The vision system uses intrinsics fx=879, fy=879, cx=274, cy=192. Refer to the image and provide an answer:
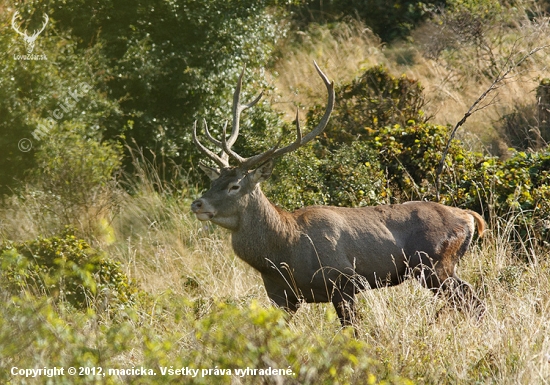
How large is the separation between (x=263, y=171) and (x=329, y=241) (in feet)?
2.82

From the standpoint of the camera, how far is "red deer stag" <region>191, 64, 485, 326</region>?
300 inches

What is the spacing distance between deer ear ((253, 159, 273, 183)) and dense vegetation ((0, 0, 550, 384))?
1.09 meters

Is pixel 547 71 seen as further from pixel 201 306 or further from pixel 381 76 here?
pixel 201 306

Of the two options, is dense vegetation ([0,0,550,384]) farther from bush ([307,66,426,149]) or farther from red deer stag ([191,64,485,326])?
red deer stag ([191,64,485,326])

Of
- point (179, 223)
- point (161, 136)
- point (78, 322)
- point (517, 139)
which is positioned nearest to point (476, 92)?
point (517, 139)

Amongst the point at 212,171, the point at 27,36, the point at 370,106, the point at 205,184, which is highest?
the point at 27,36

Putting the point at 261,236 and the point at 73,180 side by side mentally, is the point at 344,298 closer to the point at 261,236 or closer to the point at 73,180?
the point at 261,236

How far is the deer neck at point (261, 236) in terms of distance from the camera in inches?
303

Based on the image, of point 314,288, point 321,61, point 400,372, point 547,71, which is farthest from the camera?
point 321,61

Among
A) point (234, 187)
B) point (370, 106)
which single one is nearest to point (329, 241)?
point (234, 187)

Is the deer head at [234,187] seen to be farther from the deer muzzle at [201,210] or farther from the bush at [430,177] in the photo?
the bush at [430,177]

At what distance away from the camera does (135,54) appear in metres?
13.5

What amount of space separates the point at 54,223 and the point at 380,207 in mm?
5411

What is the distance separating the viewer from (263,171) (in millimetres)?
7863
